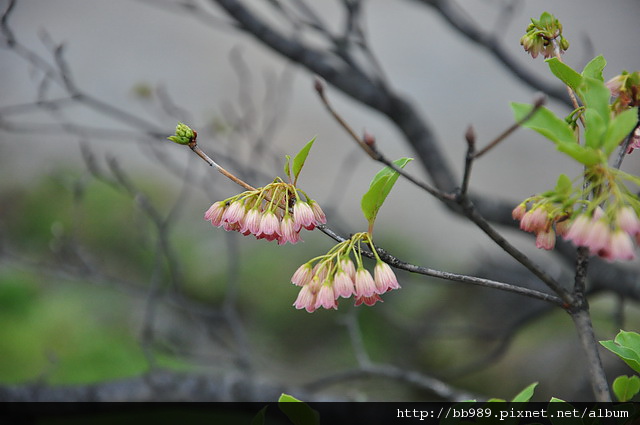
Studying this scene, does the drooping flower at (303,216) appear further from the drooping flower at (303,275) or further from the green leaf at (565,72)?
the green leaf at (565,72)

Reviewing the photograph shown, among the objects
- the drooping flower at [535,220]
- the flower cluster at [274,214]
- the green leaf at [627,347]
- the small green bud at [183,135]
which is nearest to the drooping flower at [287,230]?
the flower cluster at [274,214]

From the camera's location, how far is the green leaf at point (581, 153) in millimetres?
490

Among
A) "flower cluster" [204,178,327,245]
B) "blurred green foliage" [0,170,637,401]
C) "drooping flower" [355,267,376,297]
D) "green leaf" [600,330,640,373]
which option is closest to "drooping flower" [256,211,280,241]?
"flower cluster" [204,178,327,245]

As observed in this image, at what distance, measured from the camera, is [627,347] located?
657mm

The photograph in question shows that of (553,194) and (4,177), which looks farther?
(4,177)

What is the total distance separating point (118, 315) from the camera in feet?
10.1

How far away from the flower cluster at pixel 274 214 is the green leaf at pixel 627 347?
0.34 meters

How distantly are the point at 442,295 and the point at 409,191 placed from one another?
1.42 meters

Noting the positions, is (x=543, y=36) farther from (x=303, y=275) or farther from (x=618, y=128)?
(x=303, y=275)
